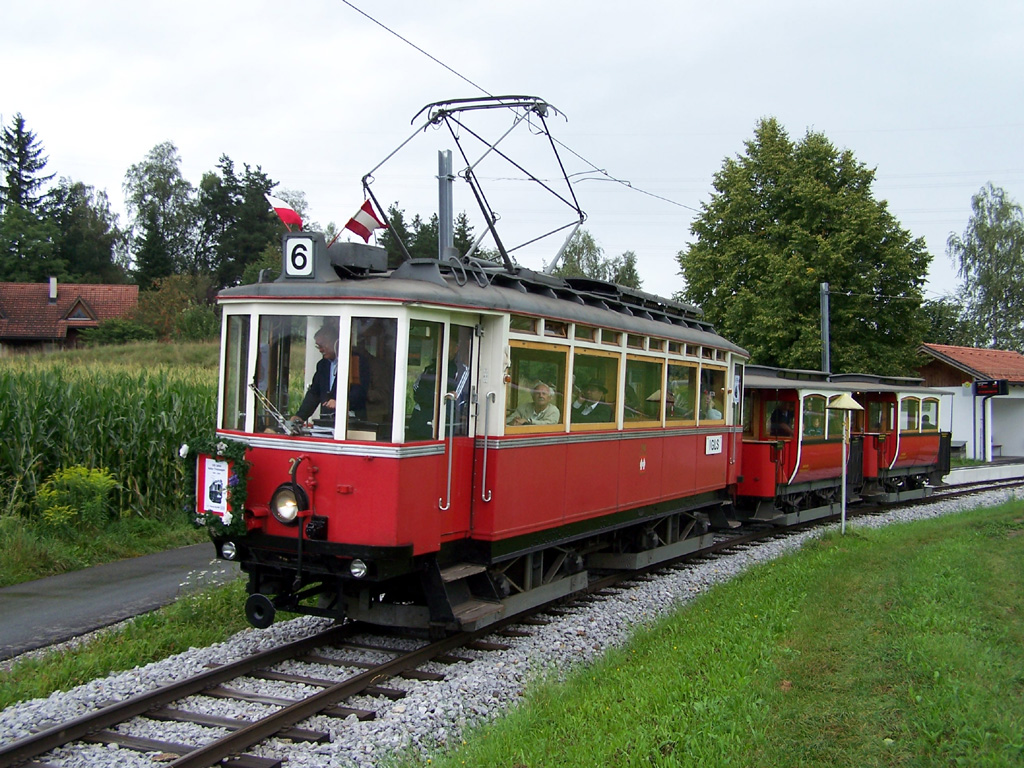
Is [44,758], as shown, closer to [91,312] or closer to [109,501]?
[109,501]

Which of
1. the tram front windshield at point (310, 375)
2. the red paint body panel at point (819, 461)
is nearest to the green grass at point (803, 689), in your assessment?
the tram front windshield at point (310, 375)

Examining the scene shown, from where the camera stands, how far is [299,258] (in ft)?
22.9

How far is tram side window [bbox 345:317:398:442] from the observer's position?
6629 millimetres

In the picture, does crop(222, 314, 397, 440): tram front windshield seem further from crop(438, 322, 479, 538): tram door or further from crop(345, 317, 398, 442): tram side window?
crop(438, 322, 479, 538): tram door

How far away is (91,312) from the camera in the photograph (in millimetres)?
50875

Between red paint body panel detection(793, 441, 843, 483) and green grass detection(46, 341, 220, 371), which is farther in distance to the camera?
green grass detection(46, 341, 220, 371)

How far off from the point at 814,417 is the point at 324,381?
1130 cm

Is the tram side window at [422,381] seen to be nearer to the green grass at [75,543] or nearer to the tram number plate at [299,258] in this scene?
the tram number plate at [299,258]

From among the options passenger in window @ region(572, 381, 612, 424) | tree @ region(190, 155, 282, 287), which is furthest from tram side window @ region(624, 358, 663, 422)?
tree @ region(190, 155, 282, 287)

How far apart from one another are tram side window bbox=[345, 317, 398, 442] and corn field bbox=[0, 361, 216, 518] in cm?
688

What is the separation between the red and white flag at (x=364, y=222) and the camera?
304 inches

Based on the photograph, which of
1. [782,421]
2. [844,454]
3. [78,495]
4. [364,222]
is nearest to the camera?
[364,222]

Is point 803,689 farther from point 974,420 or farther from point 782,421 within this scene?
point 974,420

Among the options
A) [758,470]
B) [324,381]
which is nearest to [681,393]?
[758,470]
